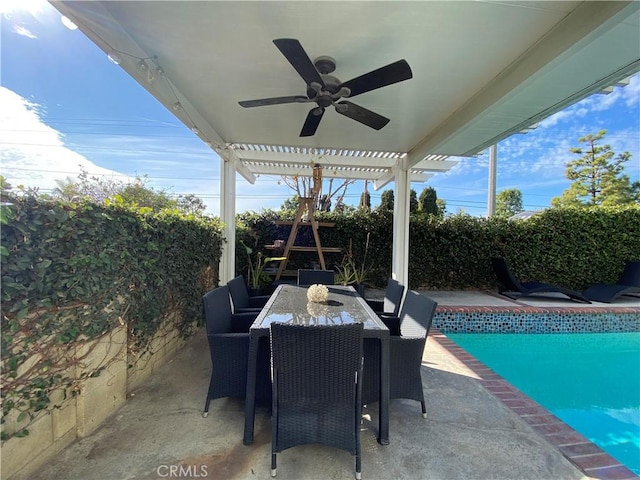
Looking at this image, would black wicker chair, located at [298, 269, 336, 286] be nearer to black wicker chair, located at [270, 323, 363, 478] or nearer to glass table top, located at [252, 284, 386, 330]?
glass table top, located at [252, 284, 386, 330]

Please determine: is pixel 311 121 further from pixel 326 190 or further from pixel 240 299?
pixel 326 190

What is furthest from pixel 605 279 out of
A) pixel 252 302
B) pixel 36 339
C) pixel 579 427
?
pixel 36 339

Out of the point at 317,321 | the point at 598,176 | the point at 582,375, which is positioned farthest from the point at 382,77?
the point at 598,176

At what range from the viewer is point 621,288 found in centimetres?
624

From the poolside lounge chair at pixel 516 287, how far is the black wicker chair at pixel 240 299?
220 inches

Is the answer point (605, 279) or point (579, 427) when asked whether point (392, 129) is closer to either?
point (579, 427)

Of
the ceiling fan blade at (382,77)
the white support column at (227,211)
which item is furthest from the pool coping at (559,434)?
the white support column at (227,211)

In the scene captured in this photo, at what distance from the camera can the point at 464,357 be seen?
11.3 ft

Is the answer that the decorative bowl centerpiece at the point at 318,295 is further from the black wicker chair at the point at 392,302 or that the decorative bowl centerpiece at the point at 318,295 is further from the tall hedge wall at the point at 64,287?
the tall hedge wall at the point at 64,287

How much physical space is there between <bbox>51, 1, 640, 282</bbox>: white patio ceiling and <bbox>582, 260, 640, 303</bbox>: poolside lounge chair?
16.0 feet

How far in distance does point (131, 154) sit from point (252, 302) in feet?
31.4

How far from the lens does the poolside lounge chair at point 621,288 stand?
20.2 feet

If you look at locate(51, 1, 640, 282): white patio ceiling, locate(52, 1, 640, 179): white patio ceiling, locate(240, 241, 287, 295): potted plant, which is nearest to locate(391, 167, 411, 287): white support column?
locate(51, 1, 640, 282): white patio ceiling

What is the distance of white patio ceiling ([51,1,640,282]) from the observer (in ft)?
6.47
